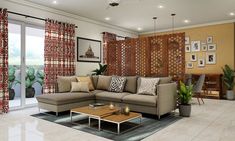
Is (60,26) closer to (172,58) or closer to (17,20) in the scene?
(17,20)

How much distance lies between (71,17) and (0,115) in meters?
3.47

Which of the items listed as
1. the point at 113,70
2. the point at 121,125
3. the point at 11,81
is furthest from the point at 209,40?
the point at 11,81

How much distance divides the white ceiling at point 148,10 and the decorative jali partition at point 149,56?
0.87 metres

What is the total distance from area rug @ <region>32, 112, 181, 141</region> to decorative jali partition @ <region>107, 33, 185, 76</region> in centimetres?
151

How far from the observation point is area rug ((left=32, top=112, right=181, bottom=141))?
2.98 metres

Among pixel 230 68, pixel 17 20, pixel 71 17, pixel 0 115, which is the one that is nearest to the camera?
pixel 0 115

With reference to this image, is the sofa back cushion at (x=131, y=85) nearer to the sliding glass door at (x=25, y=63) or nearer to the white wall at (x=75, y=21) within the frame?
the white wall at (x=75, y=21)

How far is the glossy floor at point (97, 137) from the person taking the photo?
112 inches

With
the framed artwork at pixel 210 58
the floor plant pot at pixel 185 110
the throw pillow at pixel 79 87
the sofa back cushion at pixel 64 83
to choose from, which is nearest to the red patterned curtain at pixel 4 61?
the sofa back cushion at pixel 64 83

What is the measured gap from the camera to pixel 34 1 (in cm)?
490

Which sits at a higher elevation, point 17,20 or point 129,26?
point 129,26

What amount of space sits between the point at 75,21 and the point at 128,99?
3402mm

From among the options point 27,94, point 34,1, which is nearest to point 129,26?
point 34,1

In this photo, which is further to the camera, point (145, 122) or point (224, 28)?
point (224, 28)
